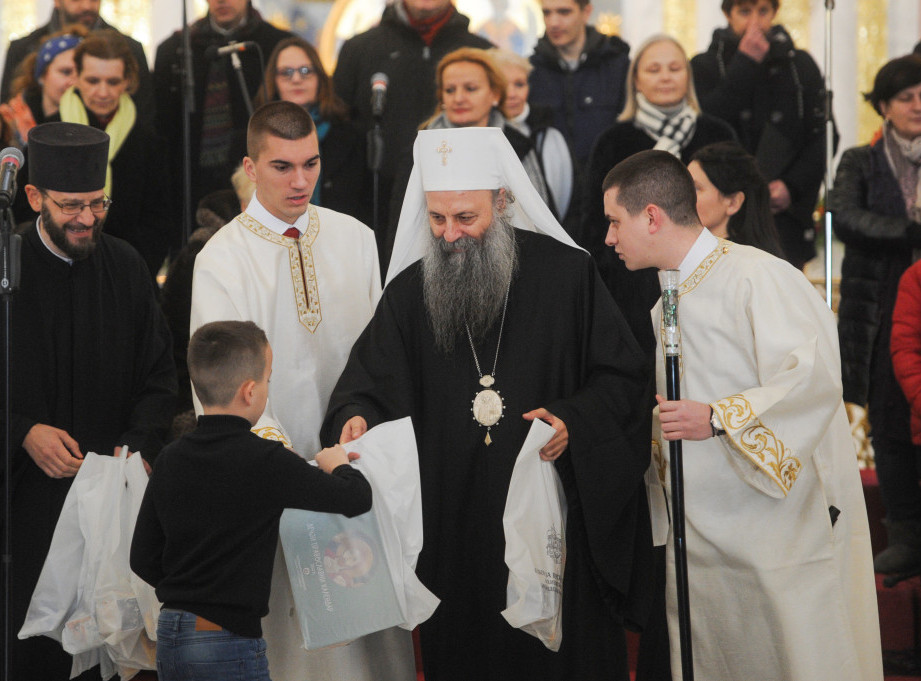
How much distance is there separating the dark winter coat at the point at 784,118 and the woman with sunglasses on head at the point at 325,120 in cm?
209

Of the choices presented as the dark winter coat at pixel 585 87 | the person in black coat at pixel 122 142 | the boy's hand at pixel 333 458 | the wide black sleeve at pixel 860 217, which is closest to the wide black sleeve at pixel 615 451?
the boy's hand at pixel 333 458

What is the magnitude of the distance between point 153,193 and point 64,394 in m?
2.28

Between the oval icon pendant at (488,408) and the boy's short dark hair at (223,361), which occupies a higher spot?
the boy's short dark hair at (223,361)

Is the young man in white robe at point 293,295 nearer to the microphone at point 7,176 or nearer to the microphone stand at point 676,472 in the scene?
the microphone at point 7,176

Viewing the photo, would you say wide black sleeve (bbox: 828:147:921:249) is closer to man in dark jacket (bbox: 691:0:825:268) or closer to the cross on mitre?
man in dark jacket (bbox: 691:0:825:268)

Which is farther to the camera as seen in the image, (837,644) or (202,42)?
(202,42)

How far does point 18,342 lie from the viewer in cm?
453

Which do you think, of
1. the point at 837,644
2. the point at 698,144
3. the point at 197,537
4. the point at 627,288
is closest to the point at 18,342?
the point at 197,537

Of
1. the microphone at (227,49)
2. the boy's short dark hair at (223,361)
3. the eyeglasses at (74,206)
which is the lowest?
the boy's short dark hair at (223,361)

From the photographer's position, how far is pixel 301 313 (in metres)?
4.50

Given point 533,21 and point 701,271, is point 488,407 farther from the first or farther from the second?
point 533,21

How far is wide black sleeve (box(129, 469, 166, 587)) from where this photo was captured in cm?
347

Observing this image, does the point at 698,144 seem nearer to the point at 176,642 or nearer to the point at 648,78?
the point at 648,78

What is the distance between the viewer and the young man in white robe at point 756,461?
371cm
